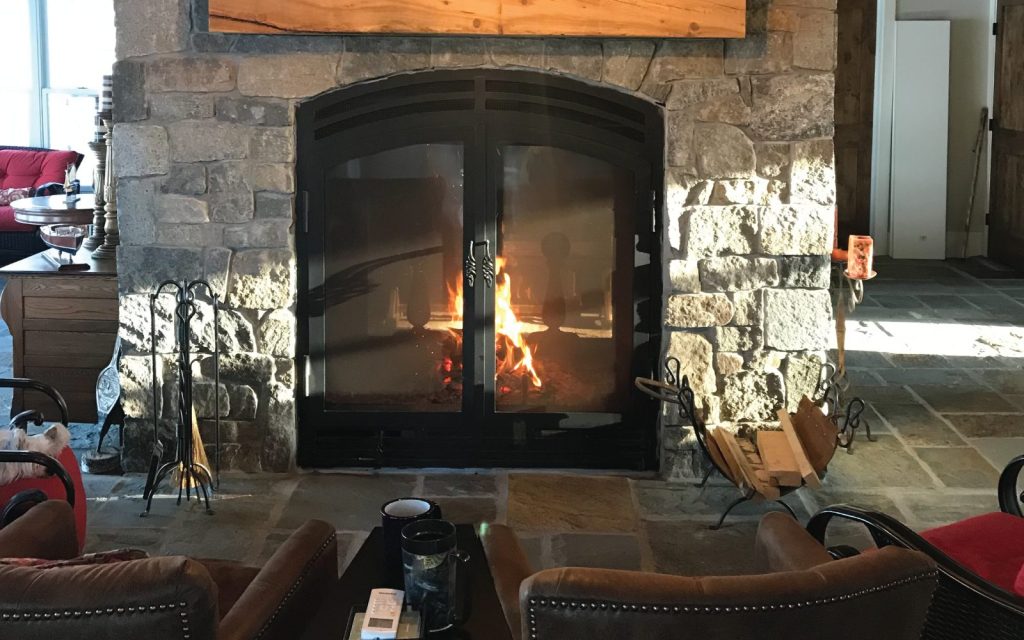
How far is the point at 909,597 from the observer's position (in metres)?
1.92

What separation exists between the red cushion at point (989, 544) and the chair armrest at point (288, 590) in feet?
4.47

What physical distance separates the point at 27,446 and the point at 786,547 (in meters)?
2.07

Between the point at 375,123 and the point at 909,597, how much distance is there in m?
2.83

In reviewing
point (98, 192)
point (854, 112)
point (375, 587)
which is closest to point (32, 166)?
point (98, 192)

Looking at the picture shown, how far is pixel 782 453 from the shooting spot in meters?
4.12

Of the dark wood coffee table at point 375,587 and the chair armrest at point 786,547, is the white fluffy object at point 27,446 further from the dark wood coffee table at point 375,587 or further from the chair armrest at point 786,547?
the chair armrest at point 786,547

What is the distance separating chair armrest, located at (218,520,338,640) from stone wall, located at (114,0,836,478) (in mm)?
1853

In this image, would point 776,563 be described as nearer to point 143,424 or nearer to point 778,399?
point 778,399

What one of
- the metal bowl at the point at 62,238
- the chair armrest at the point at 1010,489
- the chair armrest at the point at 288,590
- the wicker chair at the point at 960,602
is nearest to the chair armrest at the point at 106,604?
the chair armrest at the point at 288,590

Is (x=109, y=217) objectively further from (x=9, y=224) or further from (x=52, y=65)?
(x=52, y=65)

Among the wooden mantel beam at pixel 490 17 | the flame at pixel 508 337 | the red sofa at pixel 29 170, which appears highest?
the wooden mantel beam at pixel 490 17

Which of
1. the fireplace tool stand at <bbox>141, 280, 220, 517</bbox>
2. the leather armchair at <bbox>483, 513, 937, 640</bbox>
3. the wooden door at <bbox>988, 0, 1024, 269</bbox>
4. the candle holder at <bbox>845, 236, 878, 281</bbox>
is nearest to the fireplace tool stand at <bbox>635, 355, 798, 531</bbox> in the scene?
the candle holder at <bbox>845, 236, 878, 281</bbox>

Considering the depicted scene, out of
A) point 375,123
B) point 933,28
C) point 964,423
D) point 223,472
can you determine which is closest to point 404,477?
point 223,472

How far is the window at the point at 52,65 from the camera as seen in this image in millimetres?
9688
